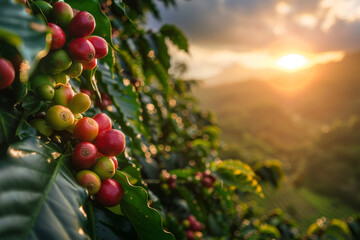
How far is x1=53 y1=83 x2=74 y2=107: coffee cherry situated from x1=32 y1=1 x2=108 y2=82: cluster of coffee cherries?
0.02 m

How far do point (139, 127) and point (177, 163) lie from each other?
1.46 meters

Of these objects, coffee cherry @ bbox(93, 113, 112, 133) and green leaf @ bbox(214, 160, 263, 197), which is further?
green leaf @ bbox(214, 160, 263, 197)

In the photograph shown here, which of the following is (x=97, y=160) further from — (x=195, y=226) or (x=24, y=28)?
(x=195, y=226)

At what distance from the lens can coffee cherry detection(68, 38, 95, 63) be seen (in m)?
0.64

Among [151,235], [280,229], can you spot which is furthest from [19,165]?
[280,229]

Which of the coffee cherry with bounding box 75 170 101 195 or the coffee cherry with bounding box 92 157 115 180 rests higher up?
the coffee cherry with bounding box 92 157 115 180

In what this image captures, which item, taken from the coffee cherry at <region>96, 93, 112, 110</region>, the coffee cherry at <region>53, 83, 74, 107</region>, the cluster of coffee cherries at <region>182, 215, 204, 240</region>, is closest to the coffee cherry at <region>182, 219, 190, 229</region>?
the cluster of coffee cherries at <region>182, 215, 204, 240</region>

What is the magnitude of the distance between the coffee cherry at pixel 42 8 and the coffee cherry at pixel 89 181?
41 centimetres

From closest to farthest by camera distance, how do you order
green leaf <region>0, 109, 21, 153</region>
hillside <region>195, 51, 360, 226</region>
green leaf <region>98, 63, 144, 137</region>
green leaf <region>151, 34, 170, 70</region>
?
green leaf <region>0, 109, 21, 153</region> → green leaf <region>98, 63, 144, 137</region> → green leaf <region>151, 34, 170, 70</region> → hillside <region>195, 51, 360, 226</region>

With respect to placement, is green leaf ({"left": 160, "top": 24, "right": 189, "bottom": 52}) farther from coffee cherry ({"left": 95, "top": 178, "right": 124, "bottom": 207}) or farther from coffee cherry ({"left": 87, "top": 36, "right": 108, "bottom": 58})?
coffee cherry ({"left": 95, "top": 178, "right": 124, "bottom": 207})

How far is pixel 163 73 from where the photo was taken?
2047mm

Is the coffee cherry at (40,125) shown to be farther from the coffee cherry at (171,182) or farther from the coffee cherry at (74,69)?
the coffee cherry at (171,182)

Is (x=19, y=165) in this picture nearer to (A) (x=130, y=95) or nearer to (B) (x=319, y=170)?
(A) (x=130, y=95)

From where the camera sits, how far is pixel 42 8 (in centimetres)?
65
